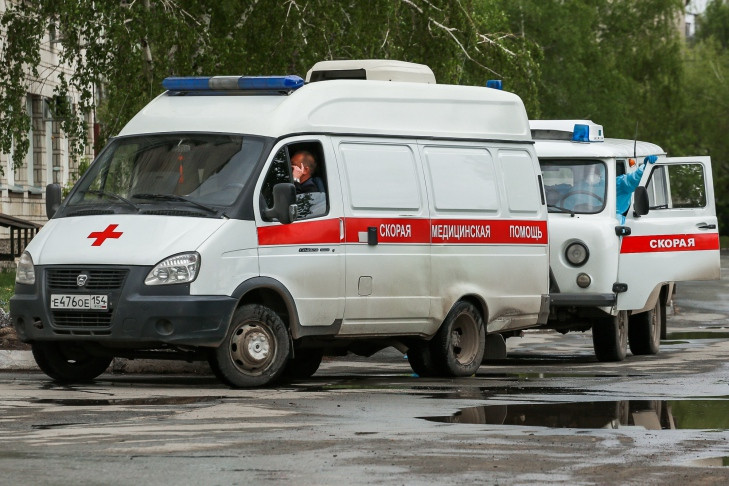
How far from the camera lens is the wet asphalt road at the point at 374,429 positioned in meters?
8.03

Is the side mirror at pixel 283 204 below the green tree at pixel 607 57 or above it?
below

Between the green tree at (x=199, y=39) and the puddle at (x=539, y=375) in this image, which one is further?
the green tree at (x=199, y=39)

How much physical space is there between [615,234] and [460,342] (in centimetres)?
292

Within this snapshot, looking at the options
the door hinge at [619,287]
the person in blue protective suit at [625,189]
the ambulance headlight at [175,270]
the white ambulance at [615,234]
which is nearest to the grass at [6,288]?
the white ambulance at [615,234]

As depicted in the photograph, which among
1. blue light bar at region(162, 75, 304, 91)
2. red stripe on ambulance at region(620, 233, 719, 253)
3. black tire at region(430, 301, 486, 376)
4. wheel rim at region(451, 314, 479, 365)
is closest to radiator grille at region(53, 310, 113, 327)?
blue light bar at region(162, 75, 304, 91)

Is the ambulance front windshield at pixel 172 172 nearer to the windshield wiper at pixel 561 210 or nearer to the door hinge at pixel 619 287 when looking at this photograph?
the windshield wiper at pixel 561 210

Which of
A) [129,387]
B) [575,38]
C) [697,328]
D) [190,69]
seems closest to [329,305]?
[129,387]

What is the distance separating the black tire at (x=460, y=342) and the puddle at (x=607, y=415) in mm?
3018

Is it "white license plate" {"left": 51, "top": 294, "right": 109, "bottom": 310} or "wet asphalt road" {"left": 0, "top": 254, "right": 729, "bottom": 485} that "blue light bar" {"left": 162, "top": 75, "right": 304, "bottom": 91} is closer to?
"white license plate" {"left": 51, "top": 294, "right": 109, "bottom": 310}

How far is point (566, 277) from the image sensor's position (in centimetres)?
1738

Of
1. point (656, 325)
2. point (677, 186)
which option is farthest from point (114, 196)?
point (656, 325)

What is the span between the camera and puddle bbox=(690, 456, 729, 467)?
8469 mm

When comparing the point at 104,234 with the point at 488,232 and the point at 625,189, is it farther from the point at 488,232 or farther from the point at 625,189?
the point at 625,189

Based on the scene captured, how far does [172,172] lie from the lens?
526 inches
